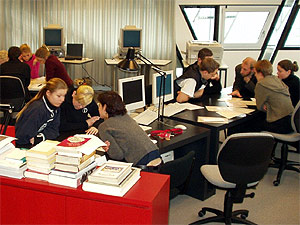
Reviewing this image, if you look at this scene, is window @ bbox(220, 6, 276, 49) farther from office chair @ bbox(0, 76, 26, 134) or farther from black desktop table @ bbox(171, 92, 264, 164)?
office chair @ bbox(0, 76, 26, 134)

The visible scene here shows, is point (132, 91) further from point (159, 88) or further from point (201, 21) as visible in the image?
point (201, 21)

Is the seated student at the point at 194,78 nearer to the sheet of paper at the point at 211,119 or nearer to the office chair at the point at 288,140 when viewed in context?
the sheet of paper at the point at 211,119

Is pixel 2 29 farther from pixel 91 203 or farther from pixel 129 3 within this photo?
pixel 91 203

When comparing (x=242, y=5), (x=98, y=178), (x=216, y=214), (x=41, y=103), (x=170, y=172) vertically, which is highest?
(x=242, y=5)

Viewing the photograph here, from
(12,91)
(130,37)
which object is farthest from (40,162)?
(130,37)

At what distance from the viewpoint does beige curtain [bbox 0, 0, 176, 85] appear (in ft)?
24.8

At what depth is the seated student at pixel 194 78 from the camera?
407 cm

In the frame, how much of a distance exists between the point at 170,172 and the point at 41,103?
1.07 meters

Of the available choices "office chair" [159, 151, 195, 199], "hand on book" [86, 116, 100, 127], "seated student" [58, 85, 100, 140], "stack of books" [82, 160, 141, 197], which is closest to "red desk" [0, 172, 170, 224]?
"stack of books" [82, 160, 141, 197]

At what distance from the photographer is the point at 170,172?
2.57m

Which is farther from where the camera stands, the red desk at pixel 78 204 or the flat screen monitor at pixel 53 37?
the flat screen monitor at pixel 53 37

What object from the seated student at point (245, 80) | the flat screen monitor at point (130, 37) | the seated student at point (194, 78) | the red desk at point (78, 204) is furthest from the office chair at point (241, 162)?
the flat screen monitor at point (130, 37)

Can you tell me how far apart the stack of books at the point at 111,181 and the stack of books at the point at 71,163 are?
0.06 m

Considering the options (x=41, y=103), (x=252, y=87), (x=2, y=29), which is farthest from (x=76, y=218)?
(x=2, y=29)
